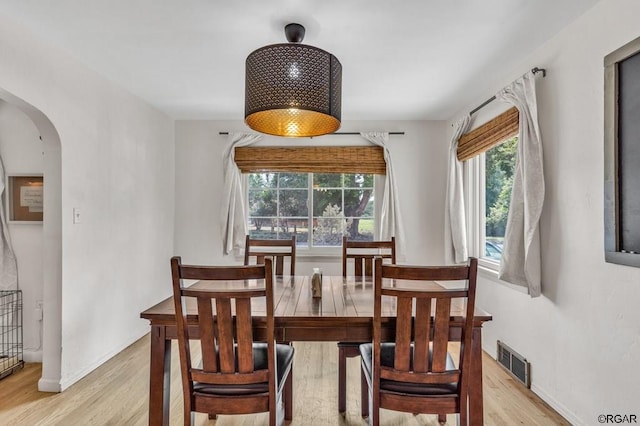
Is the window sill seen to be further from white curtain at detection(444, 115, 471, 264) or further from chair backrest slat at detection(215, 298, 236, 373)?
chair backrest slat at detection(215, 298, 236, 373)

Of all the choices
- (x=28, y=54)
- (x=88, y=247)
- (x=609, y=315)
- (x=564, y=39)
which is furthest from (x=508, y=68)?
(x=88, y=247)

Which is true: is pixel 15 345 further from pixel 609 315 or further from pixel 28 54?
pixel 609 315

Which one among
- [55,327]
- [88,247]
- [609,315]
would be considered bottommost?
[55,327]

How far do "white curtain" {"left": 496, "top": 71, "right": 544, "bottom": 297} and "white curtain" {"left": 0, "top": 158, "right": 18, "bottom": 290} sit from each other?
377cm

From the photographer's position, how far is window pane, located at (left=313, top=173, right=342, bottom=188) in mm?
4371

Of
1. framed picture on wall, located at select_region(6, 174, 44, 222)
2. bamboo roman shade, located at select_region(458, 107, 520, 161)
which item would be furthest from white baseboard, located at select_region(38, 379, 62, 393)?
bamboo roman shade, located at select_region(458, 107, 520, 161)

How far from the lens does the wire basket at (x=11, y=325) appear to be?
115 inches

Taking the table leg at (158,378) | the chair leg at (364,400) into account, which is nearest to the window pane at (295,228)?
the chair leg at (364,400)

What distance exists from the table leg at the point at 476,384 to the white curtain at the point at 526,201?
0.97m

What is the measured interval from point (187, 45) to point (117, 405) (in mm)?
2383

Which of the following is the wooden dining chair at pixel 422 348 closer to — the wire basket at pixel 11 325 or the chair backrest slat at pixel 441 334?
the chair backrest slat at pixel 441 334

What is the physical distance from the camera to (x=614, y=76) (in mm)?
1812

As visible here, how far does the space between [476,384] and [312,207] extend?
2.97 m

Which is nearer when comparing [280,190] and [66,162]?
[66,162]
